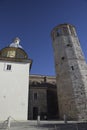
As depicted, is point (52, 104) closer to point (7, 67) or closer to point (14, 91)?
point (14, 91)

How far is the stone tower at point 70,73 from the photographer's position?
1894 cm

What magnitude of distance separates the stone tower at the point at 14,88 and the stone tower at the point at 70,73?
633 cm

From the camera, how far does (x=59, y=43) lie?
2575 centimetres

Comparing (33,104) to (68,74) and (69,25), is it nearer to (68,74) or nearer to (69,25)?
(68,74)

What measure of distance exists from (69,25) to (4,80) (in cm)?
1780

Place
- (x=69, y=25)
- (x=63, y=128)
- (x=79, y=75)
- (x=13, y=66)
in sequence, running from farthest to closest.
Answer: (x=69, y=25) → (x=79, y=75) → (x=13, y=66) → (x=63, y=128)

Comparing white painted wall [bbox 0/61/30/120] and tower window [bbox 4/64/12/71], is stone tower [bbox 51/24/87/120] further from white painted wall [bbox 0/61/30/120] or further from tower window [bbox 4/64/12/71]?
tower window [bbox 4/64/12/71]

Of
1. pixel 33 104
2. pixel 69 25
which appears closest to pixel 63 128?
pixel 33 104

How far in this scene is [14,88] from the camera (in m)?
17.7

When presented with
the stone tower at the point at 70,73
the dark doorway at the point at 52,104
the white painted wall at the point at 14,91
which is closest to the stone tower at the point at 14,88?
the white painted wall at the point at 14,91

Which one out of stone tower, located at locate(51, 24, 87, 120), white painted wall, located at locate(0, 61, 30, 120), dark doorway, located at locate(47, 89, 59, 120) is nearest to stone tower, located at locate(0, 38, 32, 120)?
white painted wall, located at locate(0, 61, 30, 120)

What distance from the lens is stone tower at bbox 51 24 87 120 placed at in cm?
1894

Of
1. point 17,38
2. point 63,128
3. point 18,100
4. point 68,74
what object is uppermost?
point 17,38

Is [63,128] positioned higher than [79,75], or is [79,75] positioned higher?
[79,75]
